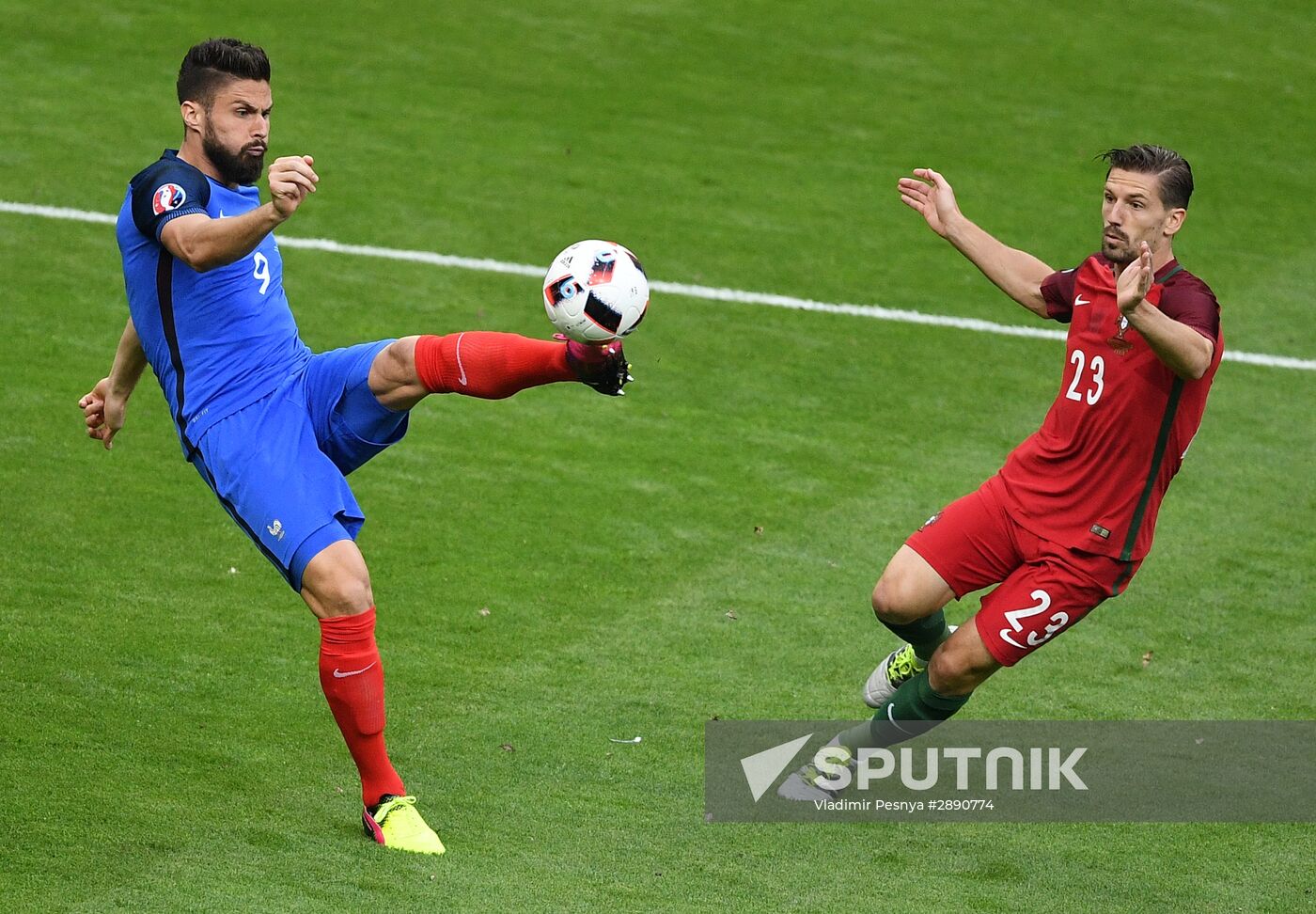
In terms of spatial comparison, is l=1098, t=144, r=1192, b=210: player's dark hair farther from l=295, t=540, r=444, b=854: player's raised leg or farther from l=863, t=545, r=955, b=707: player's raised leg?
l=295, t=540, r=444, b=854: player's raised leg

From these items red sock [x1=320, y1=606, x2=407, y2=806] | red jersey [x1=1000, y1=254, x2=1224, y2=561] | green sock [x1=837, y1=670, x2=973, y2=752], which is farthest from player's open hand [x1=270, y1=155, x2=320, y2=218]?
green sock [x1=837, y1=670, x2=973, y2=752]

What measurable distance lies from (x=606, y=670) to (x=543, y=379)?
5.86ft

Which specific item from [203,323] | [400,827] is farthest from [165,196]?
[400,827]

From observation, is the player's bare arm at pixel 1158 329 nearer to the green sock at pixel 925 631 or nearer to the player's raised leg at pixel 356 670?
the green sock at pixel 925 631

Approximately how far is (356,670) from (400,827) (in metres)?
0.52

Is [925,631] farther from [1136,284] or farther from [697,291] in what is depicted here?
[697,291]

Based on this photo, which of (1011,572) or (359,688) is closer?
(359,688)

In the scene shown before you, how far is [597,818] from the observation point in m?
5.55

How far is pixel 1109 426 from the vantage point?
5441mm

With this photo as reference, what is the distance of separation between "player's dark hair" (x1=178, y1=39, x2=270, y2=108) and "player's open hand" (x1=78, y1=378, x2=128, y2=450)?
4.18ft

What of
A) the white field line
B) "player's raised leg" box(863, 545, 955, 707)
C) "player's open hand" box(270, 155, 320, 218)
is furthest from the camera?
the white field line

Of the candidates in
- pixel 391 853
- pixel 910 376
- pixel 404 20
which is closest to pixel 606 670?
pixel 391 853

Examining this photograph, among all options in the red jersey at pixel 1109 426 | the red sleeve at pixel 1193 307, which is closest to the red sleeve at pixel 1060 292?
the red jersey at pixel 1109 426

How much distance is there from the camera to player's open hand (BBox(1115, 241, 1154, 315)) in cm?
482
